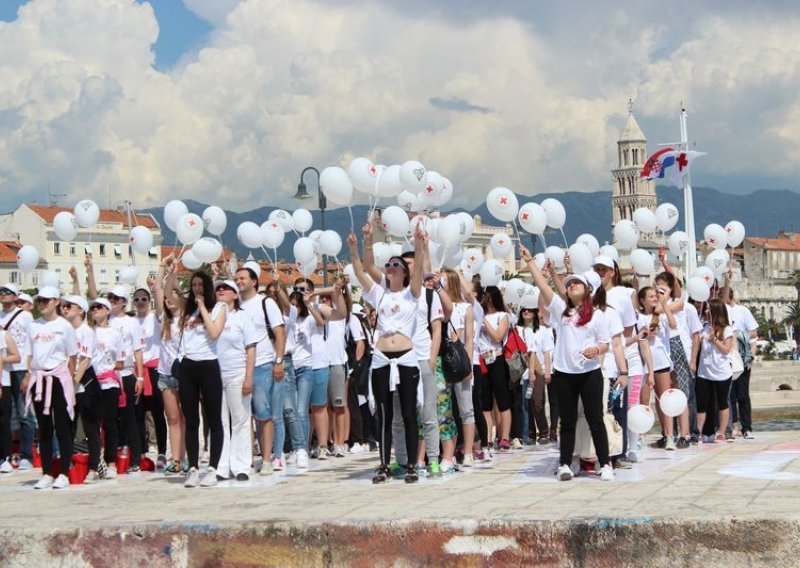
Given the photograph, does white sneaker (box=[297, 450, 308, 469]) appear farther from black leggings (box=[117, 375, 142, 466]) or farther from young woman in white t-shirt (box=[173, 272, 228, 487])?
black leggings (box=[117, 375, 142, 466])

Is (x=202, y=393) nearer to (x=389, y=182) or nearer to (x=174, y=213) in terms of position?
(x=389, y=182)

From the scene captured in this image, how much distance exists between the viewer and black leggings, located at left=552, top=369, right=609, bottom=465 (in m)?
11.1

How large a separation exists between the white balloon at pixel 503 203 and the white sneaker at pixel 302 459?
11.7 ft

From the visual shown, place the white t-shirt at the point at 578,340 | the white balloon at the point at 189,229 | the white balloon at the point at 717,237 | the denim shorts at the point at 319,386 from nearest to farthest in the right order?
1. the white t-shirt at the point at 578,340
2. the denim shorts at the point at 319,386
3. the white balloon at the point at 189,229
4. the white balloon at the point at 717,237

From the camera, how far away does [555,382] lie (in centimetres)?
1120

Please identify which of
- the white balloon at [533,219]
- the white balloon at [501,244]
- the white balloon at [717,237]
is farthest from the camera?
the white balloon at [717,237]

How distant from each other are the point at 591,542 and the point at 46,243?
115461 mm

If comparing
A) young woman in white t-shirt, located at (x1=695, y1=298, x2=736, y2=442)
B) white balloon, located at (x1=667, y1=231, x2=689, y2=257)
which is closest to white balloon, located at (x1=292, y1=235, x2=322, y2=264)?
white balloon, located at (x1=667, y1=231, x2=689, y2=257)

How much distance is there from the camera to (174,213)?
16.3m

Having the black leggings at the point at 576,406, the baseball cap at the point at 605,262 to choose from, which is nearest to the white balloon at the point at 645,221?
the baseball cap at the point at 605,262

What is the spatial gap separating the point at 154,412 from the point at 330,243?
14.8 ft

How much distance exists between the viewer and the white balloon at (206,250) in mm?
15805

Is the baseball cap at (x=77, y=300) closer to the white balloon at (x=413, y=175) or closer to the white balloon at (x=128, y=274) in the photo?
the white balloon at (x=413, y=175)

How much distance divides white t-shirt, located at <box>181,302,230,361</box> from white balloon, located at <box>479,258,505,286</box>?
5976 mm
